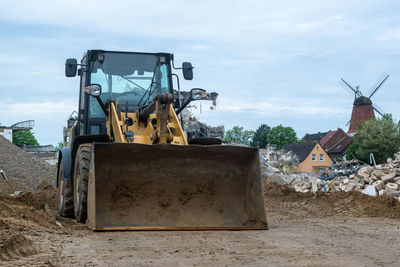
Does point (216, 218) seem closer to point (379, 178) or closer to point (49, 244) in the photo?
point (49, 244)

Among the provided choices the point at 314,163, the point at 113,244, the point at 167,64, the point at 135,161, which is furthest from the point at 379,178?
the point at 314,163

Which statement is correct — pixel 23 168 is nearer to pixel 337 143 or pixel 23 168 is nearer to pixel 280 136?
pixel 337 143

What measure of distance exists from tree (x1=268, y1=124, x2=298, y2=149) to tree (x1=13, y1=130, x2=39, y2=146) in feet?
A: 112

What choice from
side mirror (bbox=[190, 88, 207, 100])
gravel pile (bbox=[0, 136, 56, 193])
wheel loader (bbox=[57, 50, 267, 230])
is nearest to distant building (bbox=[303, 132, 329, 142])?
gravel pile (bbox=[0, 136, 56, 193])

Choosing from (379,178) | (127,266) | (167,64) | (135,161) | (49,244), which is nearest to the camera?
(127,266)

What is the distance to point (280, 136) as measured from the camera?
3465 inches

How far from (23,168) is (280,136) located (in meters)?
68.2

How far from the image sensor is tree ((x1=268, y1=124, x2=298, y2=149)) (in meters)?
87.3

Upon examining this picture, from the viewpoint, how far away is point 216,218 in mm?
8242

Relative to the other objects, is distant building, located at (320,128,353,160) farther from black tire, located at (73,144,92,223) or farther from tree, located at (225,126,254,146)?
black tire, located at (73,144,92,223)

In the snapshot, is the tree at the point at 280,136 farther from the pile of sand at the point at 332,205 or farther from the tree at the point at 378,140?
the pile of sand at the point at 332,205

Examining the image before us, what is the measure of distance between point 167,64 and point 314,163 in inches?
2569

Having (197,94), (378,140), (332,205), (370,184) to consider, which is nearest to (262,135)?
(378,140)

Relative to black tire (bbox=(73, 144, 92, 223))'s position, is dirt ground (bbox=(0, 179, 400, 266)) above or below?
below
